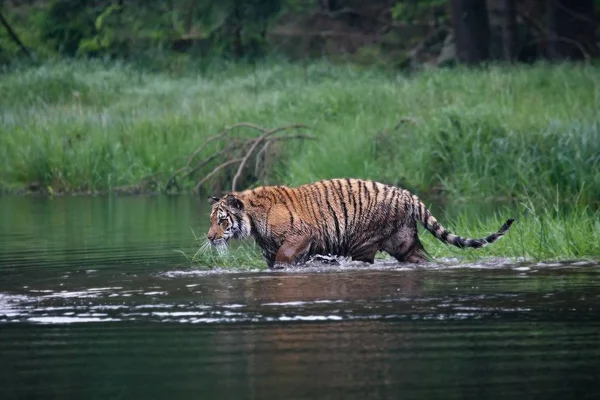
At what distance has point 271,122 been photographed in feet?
82.7

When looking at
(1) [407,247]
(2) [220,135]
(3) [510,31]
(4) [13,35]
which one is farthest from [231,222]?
(4) [13,35]

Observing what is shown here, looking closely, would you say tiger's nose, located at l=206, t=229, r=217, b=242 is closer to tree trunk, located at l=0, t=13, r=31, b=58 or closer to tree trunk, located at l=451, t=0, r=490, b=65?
tree trunk, located at l=451, t=0, r=490, b=65

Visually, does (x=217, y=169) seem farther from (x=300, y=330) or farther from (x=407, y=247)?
(x=300, y=330)

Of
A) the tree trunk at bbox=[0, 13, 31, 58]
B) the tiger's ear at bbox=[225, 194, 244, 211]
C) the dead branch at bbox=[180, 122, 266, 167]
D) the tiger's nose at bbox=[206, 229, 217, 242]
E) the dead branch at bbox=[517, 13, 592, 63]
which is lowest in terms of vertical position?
the tiger's nose at bbox=[206, 229, 217, 242]

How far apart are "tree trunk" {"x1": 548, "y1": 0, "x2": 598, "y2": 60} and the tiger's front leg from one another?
23.2 meters

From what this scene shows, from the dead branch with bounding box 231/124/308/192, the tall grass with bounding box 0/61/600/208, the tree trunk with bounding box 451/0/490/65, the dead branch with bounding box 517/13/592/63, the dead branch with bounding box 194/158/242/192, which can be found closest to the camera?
the tall grass with bounding box 0/61/600/208

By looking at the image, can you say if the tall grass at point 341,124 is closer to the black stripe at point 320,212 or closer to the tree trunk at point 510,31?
the black stripe at point 320,212

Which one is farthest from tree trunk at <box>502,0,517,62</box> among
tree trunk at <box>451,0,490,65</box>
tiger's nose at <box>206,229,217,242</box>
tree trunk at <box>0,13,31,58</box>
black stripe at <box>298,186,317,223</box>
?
tiger's nose at <box>206,229,217,242</box>

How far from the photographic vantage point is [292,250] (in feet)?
42.2

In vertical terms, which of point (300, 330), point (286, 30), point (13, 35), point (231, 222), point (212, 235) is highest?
point (13, 35)

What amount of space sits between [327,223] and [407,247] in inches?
29.1

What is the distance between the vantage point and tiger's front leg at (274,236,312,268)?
12.8 metres

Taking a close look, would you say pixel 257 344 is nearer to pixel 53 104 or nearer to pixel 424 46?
pixel 53 104

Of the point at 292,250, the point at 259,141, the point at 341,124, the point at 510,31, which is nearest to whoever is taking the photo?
the point at 292,250
